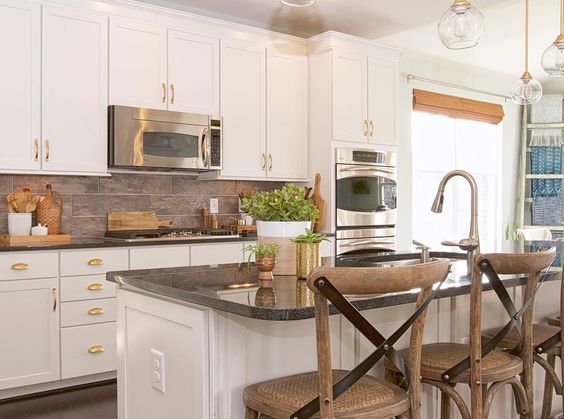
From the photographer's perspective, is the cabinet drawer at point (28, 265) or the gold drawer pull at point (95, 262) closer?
the cabinet drawer at point (28, 265)

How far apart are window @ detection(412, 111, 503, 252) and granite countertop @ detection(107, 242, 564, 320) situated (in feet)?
14.5

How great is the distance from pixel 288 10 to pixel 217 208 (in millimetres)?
1678

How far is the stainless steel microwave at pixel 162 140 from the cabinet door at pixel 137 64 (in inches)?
4.3

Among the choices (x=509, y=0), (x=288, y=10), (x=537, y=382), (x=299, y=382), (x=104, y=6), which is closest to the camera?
(x=299, y=382)

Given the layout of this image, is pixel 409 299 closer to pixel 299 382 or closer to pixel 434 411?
pixel 299 382

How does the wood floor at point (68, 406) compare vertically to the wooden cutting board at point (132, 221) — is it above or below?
below

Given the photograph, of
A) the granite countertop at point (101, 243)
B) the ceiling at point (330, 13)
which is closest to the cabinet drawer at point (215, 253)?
the granite countertop at point (101, 243)

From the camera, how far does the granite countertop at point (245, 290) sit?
1.55 meters

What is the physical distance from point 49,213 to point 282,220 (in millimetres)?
2518

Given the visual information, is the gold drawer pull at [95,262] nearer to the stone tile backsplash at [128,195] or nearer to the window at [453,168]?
the stone tile backsplash at [128,195]

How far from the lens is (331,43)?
515 cm

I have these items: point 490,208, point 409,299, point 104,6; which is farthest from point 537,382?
point 490,208

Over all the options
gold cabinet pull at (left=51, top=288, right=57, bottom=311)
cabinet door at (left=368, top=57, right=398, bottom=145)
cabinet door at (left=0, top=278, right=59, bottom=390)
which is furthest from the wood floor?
cabinet door at (left=368, top=57, right=398, bottom=145)

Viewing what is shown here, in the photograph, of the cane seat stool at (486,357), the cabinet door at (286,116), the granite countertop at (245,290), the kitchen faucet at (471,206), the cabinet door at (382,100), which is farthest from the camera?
the cabinet door at (382,100)
